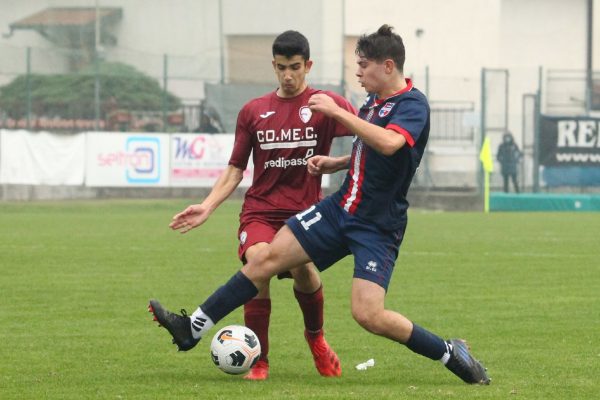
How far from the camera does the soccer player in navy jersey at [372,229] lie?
7.02m

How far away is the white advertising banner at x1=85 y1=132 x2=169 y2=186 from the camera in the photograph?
2819 cm

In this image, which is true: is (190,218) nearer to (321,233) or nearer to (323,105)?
(321,233)

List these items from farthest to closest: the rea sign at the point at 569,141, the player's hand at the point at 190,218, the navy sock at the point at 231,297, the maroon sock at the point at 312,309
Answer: the rea sign at the point at 569,141 < the maroon sock at the point at 312,309 < the player's hand at the point at 190,218 < the navy sock at the point at 231,297

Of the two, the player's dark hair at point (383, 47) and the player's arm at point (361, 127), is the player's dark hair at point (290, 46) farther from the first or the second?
the player's arm at point (361, 127)

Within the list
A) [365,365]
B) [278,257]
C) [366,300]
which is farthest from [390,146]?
[365,365]

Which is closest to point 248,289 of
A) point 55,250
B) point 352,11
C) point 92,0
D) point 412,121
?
point 412,121

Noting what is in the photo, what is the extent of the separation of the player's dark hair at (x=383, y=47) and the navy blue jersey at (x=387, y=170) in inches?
8.4

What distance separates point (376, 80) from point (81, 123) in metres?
22.8

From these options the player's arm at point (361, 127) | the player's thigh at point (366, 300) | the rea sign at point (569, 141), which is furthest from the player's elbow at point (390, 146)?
the rea sign at point (569, 141)

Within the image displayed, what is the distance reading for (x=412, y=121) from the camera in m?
6.98

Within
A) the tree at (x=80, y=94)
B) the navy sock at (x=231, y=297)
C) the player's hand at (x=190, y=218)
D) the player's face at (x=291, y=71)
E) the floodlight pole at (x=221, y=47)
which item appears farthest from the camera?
the floodlight pole at (x=221, y=47)

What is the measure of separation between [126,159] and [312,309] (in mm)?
20862

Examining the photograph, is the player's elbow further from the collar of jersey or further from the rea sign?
the rea sign

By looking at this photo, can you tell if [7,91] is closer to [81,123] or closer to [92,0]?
[81,123]
